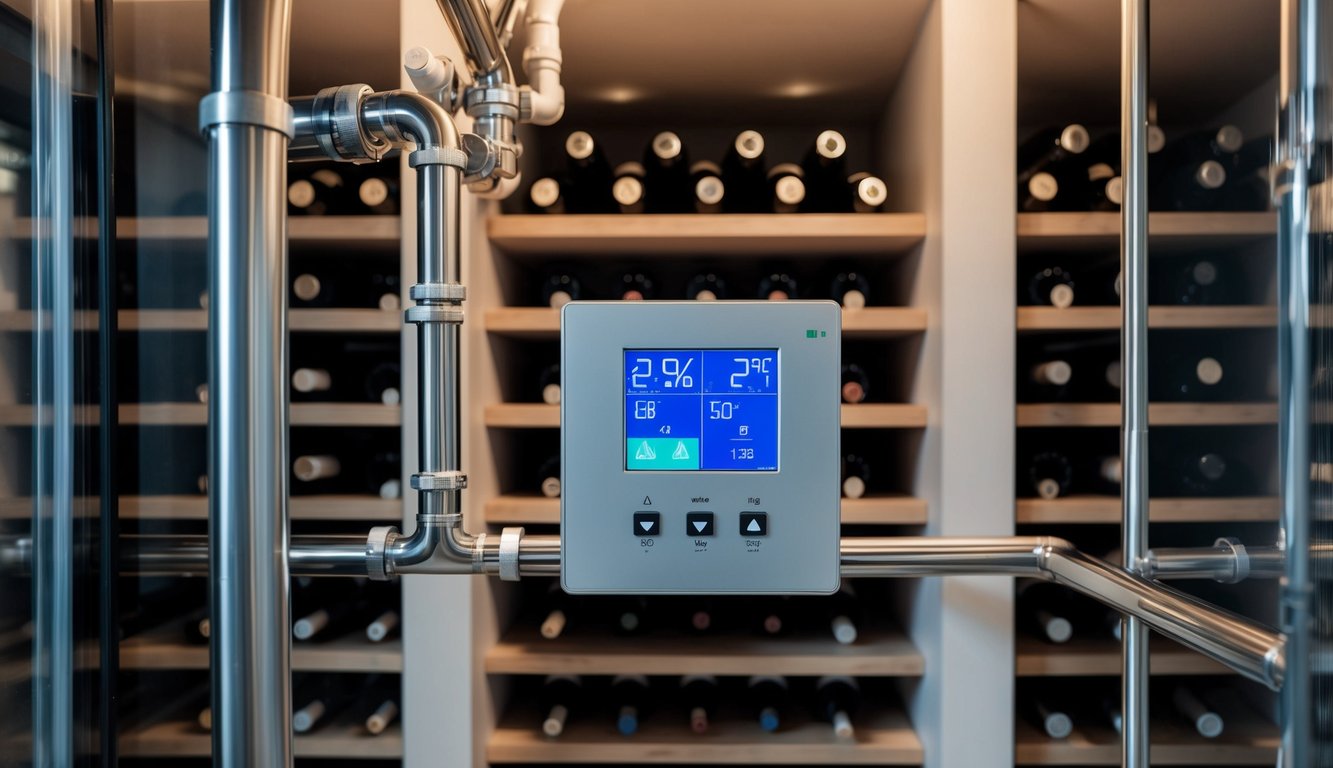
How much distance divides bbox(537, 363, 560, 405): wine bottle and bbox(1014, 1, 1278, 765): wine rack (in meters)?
0.74

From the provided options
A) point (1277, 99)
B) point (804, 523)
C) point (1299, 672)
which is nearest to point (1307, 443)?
point (1299, 672)

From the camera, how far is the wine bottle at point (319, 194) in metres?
1.24

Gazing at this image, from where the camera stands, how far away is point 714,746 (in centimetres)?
123

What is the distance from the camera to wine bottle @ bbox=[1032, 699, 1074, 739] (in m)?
1.21

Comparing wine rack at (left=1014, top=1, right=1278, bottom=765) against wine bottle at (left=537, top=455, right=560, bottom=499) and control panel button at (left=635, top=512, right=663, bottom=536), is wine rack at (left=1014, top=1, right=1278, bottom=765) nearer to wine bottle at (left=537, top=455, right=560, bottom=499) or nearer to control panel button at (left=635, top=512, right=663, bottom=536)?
control panel button at (left=635, top=512, right=663, bottom=536)

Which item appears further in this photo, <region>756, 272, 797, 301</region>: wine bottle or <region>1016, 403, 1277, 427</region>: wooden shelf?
<region>756, 272, 797, 301</region>: wine bottle

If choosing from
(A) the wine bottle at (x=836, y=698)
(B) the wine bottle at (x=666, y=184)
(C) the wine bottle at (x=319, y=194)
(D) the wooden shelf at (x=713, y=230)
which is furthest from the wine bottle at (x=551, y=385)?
(A) the wine bottle at (x=836, y=698)

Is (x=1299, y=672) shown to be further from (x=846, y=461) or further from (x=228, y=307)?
(x=846, y=461)

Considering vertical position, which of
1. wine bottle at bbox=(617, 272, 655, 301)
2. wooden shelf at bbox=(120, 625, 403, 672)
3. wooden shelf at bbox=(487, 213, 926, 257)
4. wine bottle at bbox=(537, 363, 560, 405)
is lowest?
wooden shelf at bbox=(120, 625, 403, 672)

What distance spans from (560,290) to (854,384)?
0.53m

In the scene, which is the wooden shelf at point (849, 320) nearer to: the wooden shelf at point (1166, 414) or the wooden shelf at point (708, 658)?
the wooden shelf at point (1166, 414)

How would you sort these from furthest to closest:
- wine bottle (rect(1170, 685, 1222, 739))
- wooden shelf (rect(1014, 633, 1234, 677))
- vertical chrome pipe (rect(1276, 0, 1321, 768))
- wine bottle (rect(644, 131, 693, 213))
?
wine bottle (rect(644, 131, 693, 213)) → wooden shelf (rect(1014, 633, 1234, 677)) → wine bottle (rect(1170, 685, 1222, 739)) → vertical chrome pipe (rect(1276, 0, 1321, 768))

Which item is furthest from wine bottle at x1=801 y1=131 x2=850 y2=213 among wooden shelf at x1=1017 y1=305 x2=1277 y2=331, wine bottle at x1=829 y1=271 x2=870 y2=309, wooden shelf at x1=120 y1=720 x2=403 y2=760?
wooden shelf at x1=120 y1=720 x2=403 y2=760

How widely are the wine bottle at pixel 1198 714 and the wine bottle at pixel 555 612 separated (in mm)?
865
